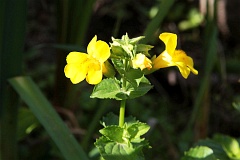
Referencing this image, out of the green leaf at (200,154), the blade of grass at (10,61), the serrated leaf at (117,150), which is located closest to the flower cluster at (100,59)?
the serrated leaf at (117,150)

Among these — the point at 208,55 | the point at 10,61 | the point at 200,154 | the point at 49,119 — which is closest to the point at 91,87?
the point at 208,55

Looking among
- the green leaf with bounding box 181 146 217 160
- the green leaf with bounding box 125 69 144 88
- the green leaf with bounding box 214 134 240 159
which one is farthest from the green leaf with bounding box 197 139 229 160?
the green leaf with bounding box 125 69 144 88

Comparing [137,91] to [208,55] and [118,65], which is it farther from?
[208,55]

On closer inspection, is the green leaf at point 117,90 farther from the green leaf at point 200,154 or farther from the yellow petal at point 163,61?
the green leaf at point 200,154

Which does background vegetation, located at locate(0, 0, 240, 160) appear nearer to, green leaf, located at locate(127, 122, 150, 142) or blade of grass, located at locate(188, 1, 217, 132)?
blade of grass, located at locate(188, 1, 217, 132)

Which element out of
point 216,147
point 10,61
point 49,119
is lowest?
point 216,147
